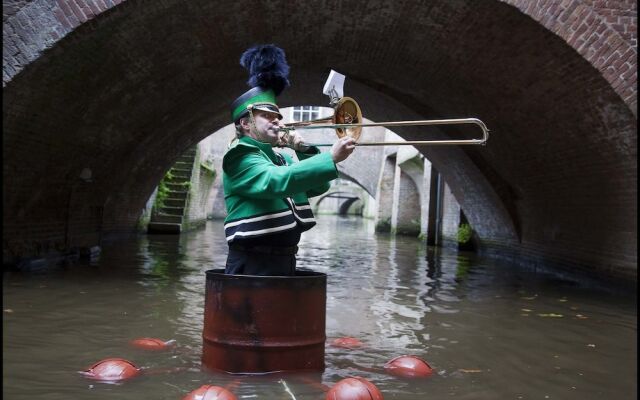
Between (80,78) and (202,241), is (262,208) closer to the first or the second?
(80,78)

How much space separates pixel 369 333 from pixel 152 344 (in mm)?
1849

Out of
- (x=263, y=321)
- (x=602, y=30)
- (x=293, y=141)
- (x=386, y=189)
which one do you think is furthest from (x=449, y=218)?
(x=263, y=321)

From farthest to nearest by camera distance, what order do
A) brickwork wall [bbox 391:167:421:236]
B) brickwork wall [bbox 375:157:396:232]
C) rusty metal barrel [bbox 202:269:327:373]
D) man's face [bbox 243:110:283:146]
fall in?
brickwork wall [bbox 375:157:396:232] < brickwork wall [bbox 391:167:421:236] < man's face [bbox 243:110:283:146] < rusty metal barrel [bbox 202:269:327:373]

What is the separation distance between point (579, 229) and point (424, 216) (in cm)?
1097

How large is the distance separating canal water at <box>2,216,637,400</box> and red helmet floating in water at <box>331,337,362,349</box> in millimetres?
84

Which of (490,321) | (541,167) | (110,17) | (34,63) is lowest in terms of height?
(490,321)

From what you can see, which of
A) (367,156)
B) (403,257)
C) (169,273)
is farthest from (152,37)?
(367,156)

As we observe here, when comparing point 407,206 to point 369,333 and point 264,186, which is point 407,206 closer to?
point 369,333

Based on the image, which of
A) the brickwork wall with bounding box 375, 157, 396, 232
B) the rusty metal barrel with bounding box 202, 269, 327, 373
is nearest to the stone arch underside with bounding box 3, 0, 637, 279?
the rusty metal barrel with bounding box 202, 269, 327, 373

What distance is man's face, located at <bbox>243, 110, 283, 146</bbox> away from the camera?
345 centimetres

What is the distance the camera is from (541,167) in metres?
10.2

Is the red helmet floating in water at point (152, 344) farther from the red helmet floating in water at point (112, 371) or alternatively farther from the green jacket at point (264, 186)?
the green jacket at point (264, 186)

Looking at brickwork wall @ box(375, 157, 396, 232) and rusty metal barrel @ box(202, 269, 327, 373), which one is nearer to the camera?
rusty metal barrel @ box(202, 269, 327, 373)

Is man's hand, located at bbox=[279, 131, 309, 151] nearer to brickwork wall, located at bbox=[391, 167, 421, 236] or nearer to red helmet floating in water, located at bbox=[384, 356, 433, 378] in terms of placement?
red helmet floating in water, located at bbox=[384, 356, 433, 378]
